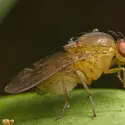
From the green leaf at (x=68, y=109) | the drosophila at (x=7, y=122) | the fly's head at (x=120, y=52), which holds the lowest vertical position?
the green leaf at (x=68, y=109)

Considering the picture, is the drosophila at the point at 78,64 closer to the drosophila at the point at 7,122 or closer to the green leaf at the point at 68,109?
the green leaf at the point at 68,109

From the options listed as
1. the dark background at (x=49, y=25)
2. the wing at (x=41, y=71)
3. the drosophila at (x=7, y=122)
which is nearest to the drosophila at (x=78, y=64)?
the wing at (x=41, y=71)

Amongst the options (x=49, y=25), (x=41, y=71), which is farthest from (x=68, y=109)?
(x=49, y=25)

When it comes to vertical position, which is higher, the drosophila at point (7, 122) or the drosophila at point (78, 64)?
the drosophila at point (78, 64)

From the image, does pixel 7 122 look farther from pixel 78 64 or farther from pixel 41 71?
pixel 78 64

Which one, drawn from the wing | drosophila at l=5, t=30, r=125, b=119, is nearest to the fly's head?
drosophila at l=5, t=30, r=125, b=119

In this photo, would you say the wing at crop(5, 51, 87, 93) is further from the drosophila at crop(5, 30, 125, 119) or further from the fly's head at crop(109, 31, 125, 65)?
the fly's head at crop(109, 31, 125, 65)
